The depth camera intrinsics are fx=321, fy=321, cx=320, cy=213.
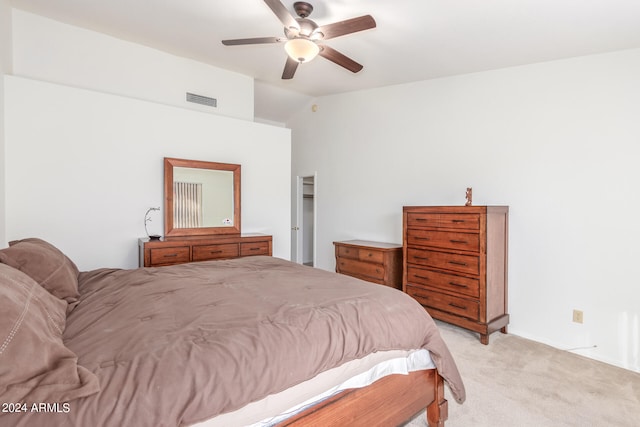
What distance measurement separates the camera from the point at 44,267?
169 cm

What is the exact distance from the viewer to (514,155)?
342cm

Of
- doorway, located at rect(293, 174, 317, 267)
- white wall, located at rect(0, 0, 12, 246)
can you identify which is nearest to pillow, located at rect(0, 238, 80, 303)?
white wall, located at rect(0, 0, 12, 246)

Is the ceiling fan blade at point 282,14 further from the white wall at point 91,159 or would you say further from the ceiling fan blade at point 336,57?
the white wall at point 91,159

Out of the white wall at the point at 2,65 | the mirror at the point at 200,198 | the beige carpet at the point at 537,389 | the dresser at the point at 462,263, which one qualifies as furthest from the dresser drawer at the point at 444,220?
the white wall at the point at 2,65

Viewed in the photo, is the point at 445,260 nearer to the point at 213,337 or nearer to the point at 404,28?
the point at 404,28

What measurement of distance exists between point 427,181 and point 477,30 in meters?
1.80

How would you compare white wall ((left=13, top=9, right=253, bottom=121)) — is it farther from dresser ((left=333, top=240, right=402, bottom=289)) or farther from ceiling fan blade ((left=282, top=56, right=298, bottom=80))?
dresser ((left=333, top=240, right=402, bottom=289))

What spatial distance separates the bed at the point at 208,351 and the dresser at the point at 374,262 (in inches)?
80.8

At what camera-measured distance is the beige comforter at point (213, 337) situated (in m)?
0.99

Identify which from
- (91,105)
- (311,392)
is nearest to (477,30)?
(311,392)

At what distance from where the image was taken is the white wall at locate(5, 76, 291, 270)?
9.56 ft

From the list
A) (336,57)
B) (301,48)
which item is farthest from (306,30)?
(336,57)

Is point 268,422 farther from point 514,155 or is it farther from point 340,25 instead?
point 514,155

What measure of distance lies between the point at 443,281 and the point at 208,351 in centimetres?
285
